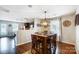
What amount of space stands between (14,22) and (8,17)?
13 centimetres

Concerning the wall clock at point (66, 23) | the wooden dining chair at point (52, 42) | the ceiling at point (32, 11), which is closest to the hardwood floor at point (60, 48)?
the wooden dining chair at point (52, 42)

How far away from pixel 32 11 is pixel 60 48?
851 mm

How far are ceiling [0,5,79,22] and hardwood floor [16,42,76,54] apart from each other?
0.52m

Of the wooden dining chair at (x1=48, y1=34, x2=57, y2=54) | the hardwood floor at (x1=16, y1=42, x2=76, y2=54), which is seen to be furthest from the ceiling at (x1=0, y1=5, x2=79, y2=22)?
the hardwood floor at (x1=16, y1=42, x2=76, y2=54)

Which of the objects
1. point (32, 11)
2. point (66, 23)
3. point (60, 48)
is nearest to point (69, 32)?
point (66, 23)

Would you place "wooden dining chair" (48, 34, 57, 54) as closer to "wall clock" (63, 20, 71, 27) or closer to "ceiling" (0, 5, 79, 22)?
"wall clock" (63, 20, 71, 27)

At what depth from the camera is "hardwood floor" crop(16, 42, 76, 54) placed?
5.12 ft

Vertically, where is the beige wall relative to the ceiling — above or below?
below

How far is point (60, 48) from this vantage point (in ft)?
5.22

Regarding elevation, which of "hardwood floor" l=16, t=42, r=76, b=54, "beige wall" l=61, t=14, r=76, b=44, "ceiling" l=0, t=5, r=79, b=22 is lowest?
"hardwood floor" l=16, t=42, r=76, b=54

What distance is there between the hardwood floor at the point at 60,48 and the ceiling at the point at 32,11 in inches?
20.3

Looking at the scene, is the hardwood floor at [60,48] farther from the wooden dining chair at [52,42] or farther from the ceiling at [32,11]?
the ceiling at [32,11]

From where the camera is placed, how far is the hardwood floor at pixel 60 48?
156 cm
